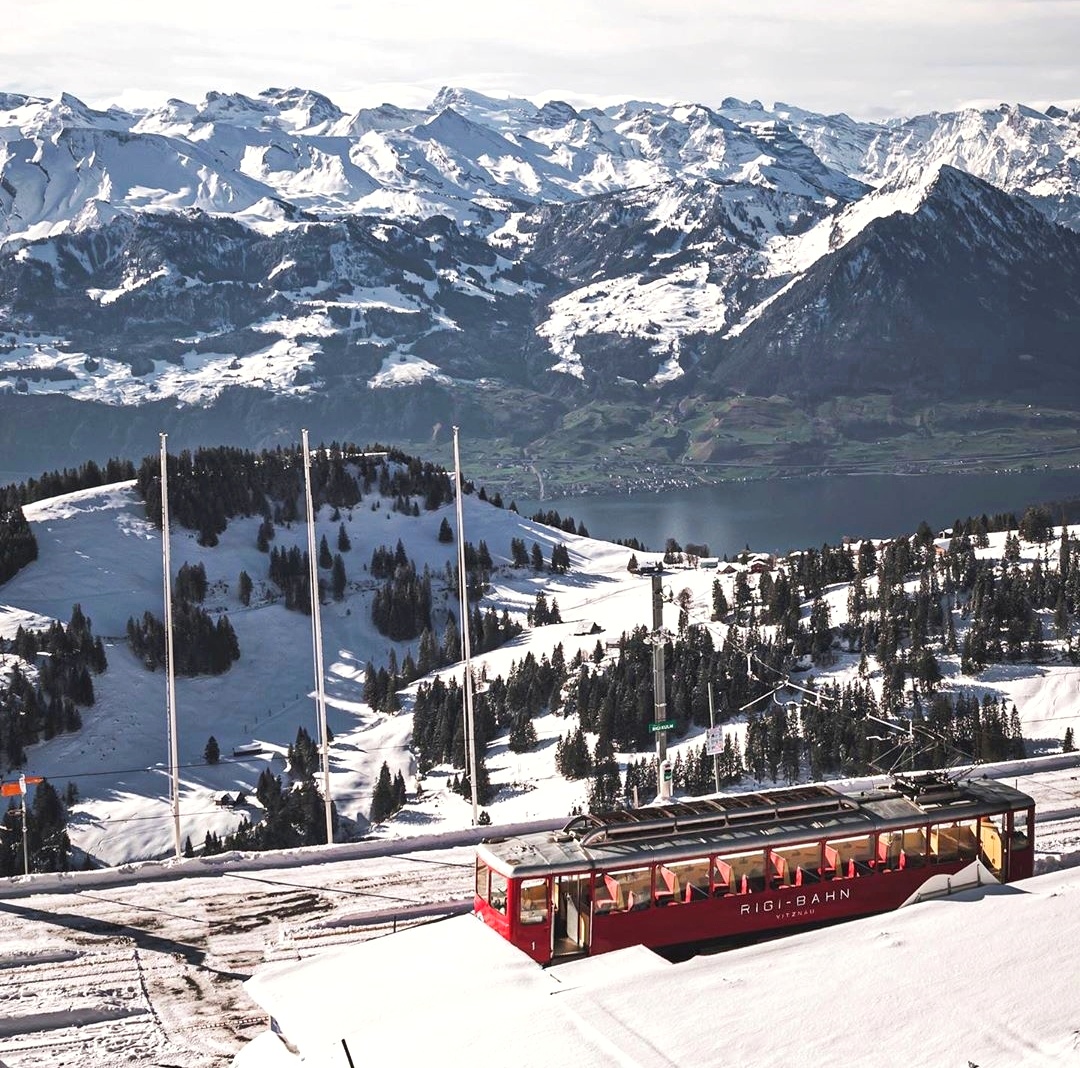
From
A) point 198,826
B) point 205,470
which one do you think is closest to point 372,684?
point 198,826

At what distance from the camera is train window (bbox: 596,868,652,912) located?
133 feet

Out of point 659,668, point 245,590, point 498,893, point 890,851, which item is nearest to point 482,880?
point 498,893

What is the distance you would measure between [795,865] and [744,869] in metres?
1.66

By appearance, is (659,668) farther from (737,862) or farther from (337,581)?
(337,581)

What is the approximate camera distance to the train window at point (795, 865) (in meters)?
42.4

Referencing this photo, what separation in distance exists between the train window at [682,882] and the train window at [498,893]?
4.33 m

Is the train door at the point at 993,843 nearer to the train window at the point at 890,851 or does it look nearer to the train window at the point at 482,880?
the train window at the point at 890,851

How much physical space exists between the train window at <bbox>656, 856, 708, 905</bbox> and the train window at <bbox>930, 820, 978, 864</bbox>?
24.8ft

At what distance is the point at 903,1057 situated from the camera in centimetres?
3522

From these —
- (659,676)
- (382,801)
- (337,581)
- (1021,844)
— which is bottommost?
(382,801)

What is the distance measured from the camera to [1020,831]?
1793 inches

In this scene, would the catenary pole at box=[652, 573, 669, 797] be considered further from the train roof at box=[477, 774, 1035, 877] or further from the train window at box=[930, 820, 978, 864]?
the train window at box=[930, 820, 978, 864]

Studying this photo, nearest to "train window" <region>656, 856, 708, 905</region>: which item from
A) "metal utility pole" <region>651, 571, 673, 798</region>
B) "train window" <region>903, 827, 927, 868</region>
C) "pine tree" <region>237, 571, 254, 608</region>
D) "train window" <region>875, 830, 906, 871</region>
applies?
"train window" <region>875, 830, 906, 871</region>

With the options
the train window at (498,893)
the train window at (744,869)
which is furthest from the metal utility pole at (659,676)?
the train window at (498,893)
